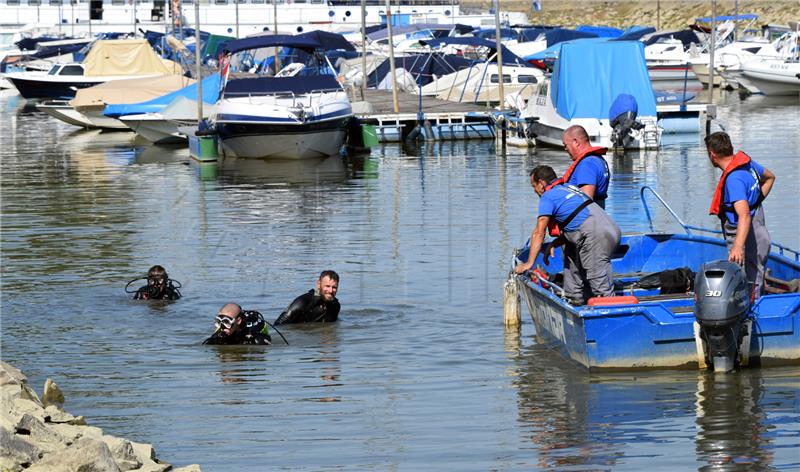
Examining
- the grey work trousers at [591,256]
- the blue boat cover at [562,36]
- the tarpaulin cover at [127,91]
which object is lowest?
the grey work trousers at [591,256]

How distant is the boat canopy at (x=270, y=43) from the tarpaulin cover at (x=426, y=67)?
576 inches

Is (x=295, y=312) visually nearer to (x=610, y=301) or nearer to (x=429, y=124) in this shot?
(x=610, y=301)

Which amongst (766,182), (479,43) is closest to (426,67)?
(479,43)

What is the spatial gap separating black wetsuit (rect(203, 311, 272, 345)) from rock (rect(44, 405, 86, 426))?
10.9 feet

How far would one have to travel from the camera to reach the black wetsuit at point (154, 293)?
52.2 ft

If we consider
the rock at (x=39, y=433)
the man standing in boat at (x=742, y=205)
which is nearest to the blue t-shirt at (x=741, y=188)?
the man standing in boat at (x=742, y=205)

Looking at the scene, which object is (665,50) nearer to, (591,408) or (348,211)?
(348,211)

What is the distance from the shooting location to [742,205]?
1126cm

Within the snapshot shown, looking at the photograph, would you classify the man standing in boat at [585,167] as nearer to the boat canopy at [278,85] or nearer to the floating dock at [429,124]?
the boat canopy at [278,85]

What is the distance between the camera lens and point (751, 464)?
9141 mm

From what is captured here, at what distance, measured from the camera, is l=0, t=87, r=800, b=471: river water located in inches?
390

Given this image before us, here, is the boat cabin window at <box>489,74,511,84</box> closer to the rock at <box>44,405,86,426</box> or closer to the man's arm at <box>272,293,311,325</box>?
the man's arm at <box>272,293,311,325</box>

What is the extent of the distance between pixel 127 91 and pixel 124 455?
123ft

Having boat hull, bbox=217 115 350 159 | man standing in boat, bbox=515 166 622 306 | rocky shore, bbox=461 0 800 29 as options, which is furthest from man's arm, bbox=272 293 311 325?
rocky shore, bbox=461 0 800 29
